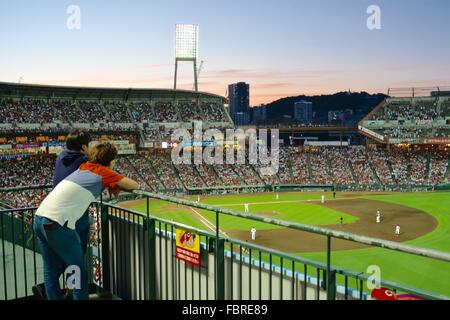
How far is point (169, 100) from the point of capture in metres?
65.6

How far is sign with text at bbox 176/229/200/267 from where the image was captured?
5.15 m

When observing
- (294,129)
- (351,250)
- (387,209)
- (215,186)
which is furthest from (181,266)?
(294,129)

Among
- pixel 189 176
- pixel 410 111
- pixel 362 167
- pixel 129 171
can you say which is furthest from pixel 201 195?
pixel 410 111

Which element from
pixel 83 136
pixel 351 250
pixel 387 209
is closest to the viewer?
pixel 83 136

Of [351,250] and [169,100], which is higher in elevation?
[169,100]

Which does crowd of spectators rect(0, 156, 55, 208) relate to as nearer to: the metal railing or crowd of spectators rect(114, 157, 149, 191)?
crowd of spectators rect(114, 157, 149, 191)

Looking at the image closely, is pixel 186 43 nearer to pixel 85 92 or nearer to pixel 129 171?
pixel 85 92

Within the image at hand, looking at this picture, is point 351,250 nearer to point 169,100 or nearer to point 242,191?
point 242,191

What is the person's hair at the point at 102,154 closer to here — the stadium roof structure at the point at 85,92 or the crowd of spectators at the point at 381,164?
the stadium roof structure at the point at 85,92

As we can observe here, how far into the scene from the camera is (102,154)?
4.84 m

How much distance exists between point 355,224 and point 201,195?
837 inches

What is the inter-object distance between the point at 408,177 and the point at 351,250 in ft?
115

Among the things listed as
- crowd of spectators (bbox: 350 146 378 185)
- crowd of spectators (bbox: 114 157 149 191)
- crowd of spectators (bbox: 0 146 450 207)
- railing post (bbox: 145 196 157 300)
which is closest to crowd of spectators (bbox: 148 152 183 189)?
crowd of spectators (bbox: 0 146 450 207)

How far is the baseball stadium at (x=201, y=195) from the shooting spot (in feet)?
17.0
